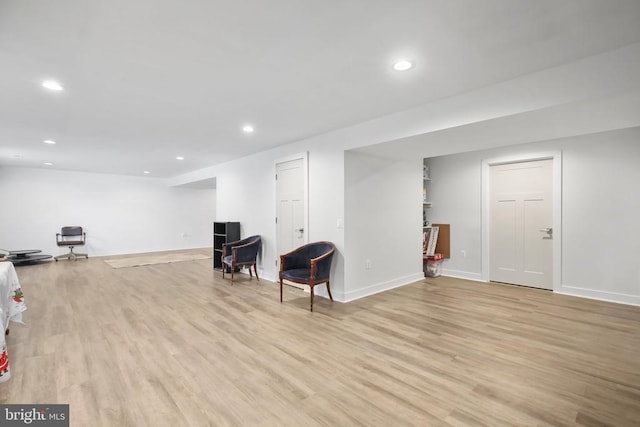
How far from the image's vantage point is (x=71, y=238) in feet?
28.4

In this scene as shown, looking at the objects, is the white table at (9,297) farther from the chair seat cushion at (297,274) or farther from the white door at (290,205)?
the white door at (290,205)

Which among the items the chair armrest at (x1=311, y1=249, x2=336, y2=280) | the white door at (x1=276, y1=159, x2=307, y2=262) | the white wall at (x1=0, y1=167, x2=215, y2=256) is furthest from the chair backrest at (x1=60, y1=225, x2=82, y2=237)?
the chair armrest at (x1=311, y1=249, x2=336, y2=280)

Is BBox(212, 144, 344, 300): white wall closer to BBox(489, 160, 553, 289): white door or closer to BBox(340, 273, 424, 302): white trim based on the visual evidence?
BBox(340, 273, 424, 302): white trim

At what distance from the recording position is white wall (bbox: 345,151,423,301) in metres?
4.33

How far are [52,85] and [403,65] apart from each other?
10.6ft

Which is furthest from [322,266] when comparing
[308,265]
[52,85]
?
[52,85]

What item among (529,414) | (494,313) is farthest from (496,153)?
(529,414)

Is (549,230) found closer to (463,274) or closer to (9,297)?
(463,274)

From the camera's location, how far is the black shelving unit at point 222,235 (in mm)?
6289

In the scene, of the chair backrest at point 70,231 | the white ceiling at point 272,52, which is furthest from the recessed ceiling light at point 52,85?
the chair backrest at point 70,231

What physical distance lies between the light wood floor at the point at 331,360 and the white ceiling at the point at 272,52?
2.48 meters

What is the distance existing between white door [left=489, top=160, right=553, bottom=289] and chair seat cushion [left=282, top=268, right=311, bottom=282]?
3476mm

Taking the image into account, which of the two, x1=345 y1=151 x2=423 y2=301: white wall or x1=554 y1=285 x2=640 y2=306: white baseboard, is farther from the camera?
x1=345 y1=151 x2=423 y2=301: white wall

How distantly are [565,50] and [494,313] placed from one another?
9.53 ft
